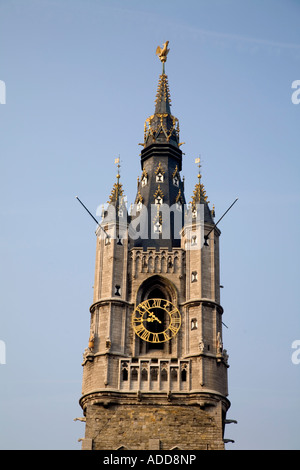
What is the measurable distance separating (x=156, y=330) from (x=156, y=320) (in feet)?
2.31

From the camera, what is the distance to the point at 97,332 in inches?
2539

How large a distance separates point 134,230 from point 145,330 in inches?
316

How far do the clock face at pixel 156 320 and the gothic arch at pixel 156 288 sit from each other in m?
0.65

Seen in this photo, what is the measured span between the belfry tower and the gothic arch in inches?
2.5

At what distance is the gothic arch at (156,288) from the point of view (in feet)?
218

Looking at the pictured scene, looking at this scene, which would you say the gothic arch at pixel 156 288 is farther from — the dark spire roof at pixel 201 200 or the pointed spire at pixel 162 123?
the pointed spire at pixel 162 123

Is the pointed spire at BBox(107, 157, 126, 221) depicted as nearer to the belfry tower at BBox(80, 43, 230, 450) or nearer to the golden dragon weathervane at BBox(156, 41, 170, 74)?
the belfry tower at BBox(80, 43, 230, 450)

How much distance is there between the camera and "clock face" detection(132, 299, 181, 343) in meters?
64.8

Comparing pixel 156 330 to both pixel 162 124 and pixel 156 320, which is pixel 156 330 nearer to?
pixel 156 320

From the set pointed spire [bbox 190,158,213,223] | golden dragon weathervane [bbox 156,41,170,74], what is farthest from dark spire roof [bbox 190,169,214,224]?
golden dragon weathervane [bbox 156,41,170,74]

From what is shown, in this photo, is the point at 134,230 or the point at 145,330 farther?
the point at 134,230

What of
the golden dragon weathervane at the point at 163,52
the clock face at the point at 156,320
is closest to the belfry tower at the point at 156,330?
the clock face at the point at 156,320
